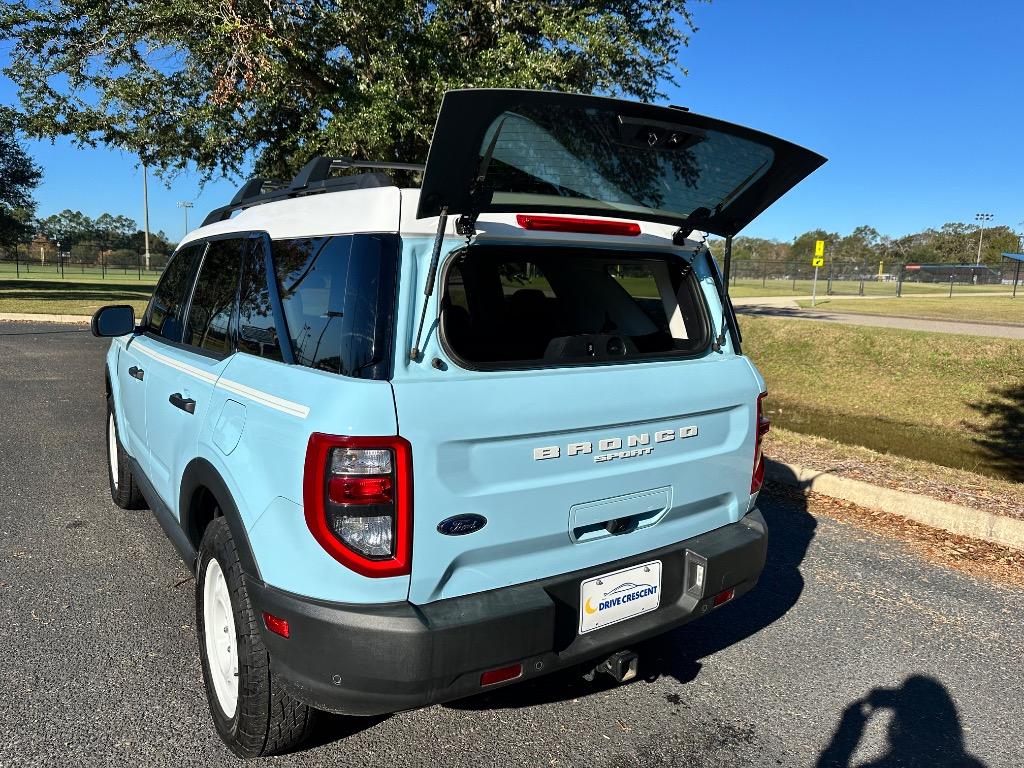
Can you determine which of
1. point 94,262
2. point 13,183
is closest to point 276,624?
point 13,183

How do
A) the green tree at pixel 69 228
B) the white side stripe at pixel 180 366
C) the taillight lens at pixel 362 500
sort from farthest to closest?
the green tree at pixel 69 228 < the white side stripe at pixel 180 366 < the taillight lens at pixel 362 500

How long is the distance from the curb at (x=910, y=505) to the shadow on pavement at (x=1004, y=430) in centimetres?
304

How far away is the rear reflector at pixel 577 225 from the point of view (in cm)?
242

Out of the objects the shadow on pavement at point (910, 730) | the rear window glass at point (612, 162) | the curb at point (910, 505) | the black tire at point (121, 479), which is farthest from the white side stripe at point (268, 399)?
the curb at point (910, 505)

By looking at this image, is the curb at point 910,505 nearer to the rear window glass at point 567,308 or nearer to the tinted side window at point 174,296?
the rear window glass at point 567,308

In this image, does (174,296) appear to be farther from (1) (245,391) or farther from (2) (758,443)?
(2) (758,443)

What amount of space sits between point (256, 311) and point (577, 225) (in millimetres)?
1211

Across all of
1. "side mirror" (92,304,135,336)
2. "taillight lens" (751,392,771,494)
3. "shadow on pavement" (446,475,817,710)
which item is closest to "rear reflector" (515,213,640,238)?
"taillight lens" (751,392,771,494)

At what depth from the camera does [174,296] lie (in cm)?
375

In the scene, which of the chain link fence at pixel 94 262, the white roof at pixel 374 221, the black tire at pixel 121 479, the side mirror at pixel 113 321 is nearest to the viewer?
the white roof at pixel 374 221

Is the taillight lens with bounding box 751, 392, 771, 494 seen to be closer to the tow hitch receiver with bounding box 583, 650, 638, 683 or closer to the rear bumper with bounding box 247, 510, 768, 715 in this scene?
the tow hitch receiver with bounding box 583, 650, 638, 683

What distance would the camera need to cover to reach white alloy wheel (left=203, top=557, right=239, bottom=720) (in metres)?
2.55

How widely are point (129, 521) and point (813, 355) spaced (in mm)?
12029

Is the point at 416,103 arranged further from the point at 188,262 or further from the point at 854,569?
the point at 854,569
